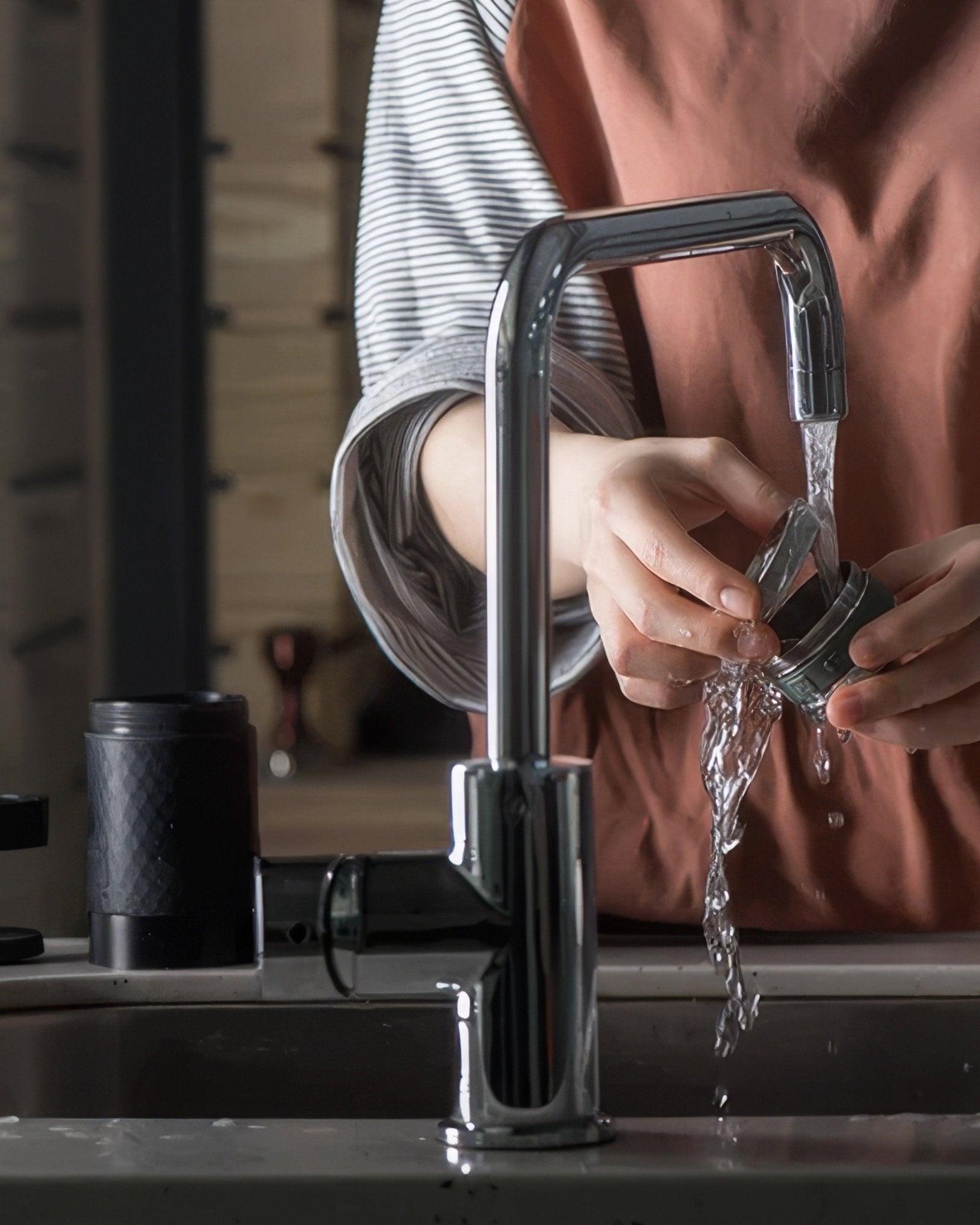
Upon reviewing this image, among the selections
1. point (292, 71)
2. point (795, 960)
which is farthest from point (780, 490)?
point (292, 71)

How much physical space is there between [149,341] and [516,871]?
514 mm

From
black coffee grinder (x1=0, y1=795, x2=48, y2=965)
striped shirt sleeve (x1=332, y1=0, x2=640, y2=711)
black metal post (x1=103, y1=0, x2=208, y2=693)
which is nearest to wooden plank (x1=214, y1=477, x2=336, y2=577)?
black metal post (x1=103, y1=0, x2=208, y2=693)

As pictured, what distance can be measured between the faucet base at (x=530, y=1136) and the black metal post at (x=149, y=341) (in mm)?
488

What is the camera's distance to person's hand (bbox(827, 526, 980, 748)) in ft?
1.23

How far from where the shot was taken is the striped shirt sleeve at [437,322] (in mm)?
557

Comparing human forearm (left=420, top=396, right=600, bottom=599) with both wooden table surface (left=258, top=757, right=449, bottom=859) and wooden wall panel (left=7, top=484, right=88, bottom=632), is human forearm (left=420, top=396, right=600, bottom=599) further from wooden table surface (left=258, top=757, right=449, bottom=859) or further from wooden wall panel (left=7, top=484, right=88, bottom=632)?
→ wooden table surface (left=258, top=757, right=449, bottom=859)

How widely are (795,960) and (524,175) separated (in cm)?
33

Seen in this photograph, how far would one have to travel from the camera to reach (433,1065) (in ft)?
1.57

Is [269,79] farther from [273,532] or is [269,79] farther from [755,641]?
[755,641]

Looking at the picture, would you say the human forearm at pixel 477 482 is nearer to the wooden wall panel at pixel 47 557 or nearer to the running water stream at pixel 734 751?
the running water stream at pixel 734 751

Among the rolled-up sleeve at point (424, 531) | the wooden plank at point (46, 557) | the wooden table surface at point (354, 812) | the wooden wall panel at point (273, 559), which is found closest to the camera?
the rolled-up sleeve at point (424, 531)

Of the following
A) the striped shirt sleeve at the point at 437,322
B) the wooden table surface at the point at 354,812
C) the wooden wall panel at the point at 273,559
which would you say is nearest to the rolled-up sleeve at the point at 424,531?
the striped shirt sleeve at the point at 437,322

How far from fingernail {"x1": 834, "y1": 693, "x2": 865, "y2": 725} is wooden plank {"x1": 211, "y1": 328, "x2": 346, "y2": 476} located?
100cm

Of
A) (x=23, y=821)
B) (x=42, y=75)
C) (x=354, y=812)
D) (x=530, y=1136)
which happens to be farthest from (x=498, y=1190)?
(x=354, y=812)
